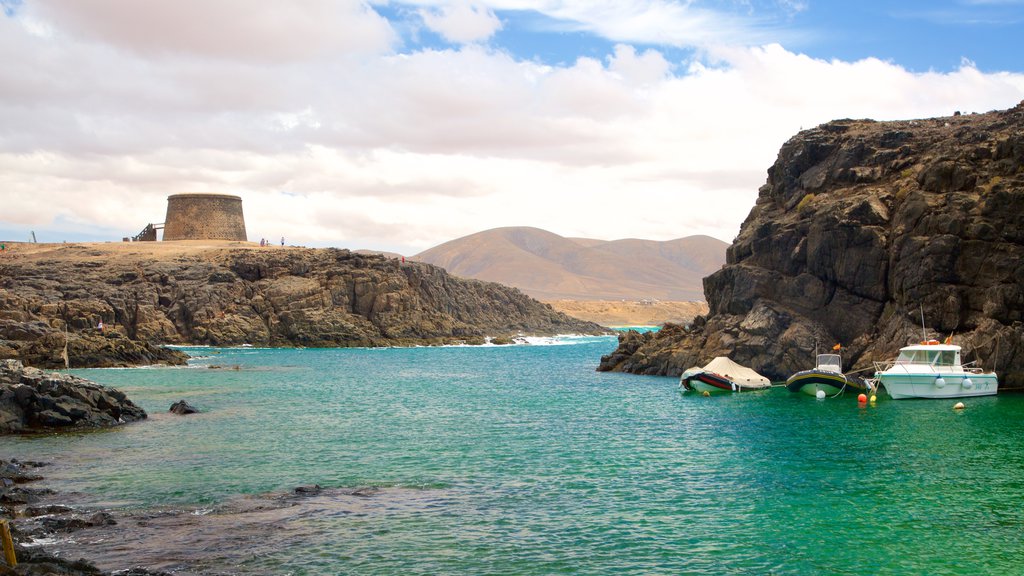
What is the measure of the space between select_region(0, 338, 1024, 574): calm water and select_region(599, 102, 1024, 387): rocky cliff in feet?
24.8

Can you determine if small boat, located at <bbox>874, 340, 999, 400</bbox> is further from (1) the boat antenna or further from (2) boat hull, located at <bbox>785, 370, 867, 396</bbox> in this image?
(2) boat hull, located at <bbox>785, 370, 867, 396</bbox>

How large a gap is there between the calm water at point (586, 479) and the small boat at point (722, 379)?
10.3 ft

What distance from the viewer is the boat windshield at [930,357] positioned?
2071 inches

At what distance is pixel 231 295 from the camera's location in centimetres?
13362

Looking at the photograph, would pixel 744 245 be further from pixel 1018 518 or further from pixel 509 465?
pixel 1018 518

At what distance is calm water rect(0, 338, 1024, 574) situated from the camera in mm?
21531

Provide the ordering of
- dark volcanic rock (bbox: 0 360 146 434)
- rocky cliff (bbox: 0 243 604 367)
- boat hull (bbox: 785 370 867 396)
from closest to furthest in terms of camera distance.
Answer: dark volcanic rock (bbox: 0 360 146 434) < boat hull (bbox: 785 370 867 396) < rocky cliff (bbox: 0 243 604 367)

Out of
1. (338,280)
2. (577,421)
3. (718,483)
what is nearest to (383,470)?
(718,483)

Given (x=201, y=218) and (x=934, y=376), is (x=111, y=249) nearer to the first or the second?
(x=201, y=218)

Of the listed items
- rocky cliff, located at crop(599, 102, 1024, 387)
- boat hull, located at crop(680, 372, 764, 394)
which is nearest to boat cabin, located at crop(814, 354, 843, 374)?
rocky cliff, located at crop(599, 102, 1024, 387)

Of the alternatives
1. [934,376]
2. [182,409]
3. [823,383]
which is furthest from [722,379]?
[182,409]

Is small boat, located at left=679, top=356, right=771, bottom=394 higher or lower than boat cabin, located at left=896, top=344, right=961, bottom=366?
lower

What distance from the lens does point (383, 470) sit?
107 feet

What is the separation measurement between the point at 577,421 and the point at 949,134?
129 feet
